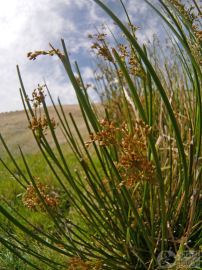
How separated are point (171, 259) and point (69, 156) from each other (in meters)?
2.41

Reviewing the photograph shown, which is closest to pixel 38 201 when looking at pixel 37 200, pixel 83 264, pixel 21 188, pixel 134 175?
pixel 37 200

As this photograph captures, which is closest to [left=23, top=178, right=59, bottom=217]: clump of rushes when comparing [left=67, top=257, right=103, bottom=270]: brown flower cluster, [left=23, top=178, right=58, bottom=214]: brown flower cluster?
[left=23, top=178, right=58, bottom=214]: brown flower cluster

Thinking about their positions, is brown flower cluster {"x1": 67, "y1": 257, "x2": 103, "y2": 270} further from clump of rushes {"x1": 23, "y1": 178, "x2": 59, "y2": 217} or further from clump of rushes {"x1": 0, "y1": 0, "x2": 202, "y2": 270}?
clump of rushes {"x1": 23, "y1": 178, "x2": 59, "y2": 217}

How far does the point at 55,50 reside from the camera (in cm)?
37

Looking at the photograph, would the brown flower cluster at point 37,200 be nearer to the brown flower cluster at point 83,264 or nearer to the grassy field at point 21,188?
the grassy field at point 21,188

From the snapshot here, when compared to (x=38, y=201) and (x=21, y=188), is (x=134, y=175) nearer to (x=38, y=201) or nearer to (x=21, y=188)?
(x=38, y=201)

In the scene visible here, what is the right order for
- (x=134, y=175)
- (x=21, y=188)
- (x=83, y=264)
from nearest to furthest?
(x=134, y=175)
(x=83, y=264)
(x=21, y=188)

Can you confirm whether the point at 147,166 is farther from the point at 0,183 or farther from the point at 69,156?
the point at 69,156

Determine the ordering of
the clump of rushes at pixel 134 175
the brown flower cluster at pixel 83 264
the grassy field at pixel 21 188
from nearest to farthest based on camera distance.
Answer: the clump of rushes at pixel 134 175 < the brown flower cluster at pixel 83 264 < the grassy field at pixel 21 188

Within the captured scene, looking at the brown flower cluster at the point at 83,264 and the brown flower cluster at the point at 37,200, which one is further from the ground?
the brown flower cluster at the point at 37,200

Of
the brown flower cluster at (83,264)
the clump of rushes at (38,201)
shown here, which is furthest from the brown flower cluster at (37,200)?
the brown flower cluster at (83,264)

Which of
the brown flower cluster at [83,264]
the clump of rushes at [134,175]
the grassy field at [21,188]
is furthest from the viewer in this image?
the grassy field at [21,188]

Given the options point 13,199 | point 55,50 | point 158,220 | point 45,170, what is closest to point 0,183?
point 13,199

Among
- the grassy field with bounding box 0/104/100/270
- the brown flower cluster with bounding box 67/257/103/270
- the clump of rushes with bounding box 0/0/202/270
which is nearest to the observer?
the clump of rushes with bounding box 0/0/202/270
